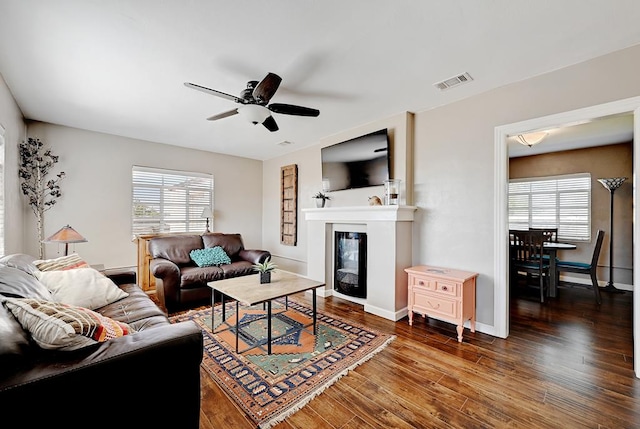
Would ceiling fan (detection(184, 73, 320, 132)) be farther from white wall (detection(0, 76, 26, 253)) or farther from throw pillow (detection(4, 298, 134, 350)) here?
white wall (detection(0, 76, 26, 253))

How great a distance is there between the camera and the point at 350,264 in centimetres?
411

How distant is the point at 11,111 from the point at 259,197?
4.00m

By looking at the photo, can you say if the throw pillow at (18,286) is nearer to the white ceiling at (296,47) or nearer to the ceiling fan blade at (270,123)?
the white ceiling at (296,47)

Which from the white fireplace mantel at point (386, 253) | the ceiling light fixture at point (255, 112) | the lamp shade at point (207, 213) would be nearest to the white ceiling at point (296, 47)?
the ceiling light fixture at point (255, 112)

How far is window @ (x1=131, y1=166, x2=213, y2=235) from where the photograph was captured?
16.0ft

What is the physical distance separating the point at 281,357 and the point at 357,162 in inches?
109

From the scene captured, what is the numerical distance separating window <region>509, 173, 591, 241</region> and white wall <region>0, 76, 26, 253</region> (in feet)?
26.1

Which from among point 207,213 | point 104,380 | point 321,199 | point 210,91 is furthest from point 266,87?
point 207,213

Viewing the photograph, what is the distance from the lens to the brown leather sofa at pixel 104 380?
95cm

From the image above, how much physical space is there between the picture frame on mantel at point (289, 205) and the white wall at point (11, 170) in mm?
3855

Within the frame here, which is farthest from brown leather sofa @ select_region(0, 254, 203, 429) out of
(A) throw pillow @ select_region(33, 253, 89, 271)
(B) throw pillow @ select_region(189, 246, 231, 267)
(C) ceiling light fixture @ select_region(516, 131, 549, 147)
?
(C) ceiling light fixture @ select_region(516, 131, 549, 147)

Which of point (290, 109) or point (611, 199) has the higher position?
point (290, 109)

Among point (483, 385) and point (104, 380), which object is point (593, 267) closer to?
point (483, 385)

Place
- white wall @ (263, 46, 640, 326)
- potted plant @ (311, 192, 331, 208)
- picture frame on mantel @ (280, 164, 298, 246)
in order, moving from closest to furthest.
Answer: white wall @ (263, 46, 640, 326) → potted plant @ (311, 192, 331, 208) → picture frame on mantel @ (280, 164, 298, 246)
